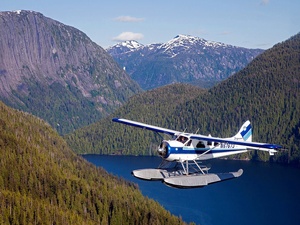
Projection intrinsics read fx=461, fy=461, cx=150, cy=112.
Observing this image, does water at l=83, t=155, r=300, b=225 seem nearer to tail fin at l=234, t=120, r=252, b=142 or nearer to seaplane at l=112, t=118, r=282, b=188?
tail fin at l=234, t=120, r=252, b=142

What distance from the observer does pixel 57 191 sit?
15138 centimetres

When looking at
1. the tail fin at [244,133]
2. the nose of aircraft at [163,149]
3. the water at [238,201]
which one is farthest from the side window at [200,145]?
the water at [238,201]

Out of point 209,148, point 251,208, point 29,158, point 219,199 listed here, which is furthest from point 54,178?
point 209,148

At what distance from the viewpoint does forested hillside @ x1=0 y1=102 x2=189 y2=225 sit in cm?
12825

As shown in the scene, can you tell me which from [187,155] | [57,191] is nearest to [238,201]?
[57,191]

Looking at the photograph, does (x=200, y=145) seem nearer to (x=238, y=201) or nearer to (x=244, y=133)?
(x=244, y=133)

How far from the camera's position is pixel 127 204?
136m

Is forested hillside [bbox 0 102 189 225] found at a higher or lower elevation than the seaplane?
lower

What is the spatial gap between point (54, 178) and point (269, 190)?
74524 millimetres

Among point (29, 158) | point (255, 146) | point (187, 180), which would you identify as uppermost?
point (255, 146)

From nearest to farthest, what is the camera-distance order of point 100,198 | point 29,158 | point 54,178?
point 100,198 → point 54,178 → point 29,158

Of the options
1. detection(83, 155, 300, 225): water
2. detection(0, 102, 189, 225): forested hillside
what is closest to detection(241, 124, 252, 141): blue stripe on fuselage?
detection(0, 102, 189, 225): forested hillside

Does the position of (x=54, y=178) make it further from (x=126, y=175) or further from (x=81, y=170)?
(x=126, y=175)

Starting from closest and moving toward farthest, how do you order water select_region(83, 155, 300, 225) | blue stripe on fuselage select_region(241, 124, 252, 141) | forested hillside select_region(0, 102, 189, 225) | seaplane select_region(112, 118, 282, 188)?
seaplane select_region(112, 118, 282, 188)
blue stripe on fuselage select_region(241, 124, 252, 141)
forested hillside select_region(0, 102, 189, 225)
water select_region(83, 155, 300, 225)
